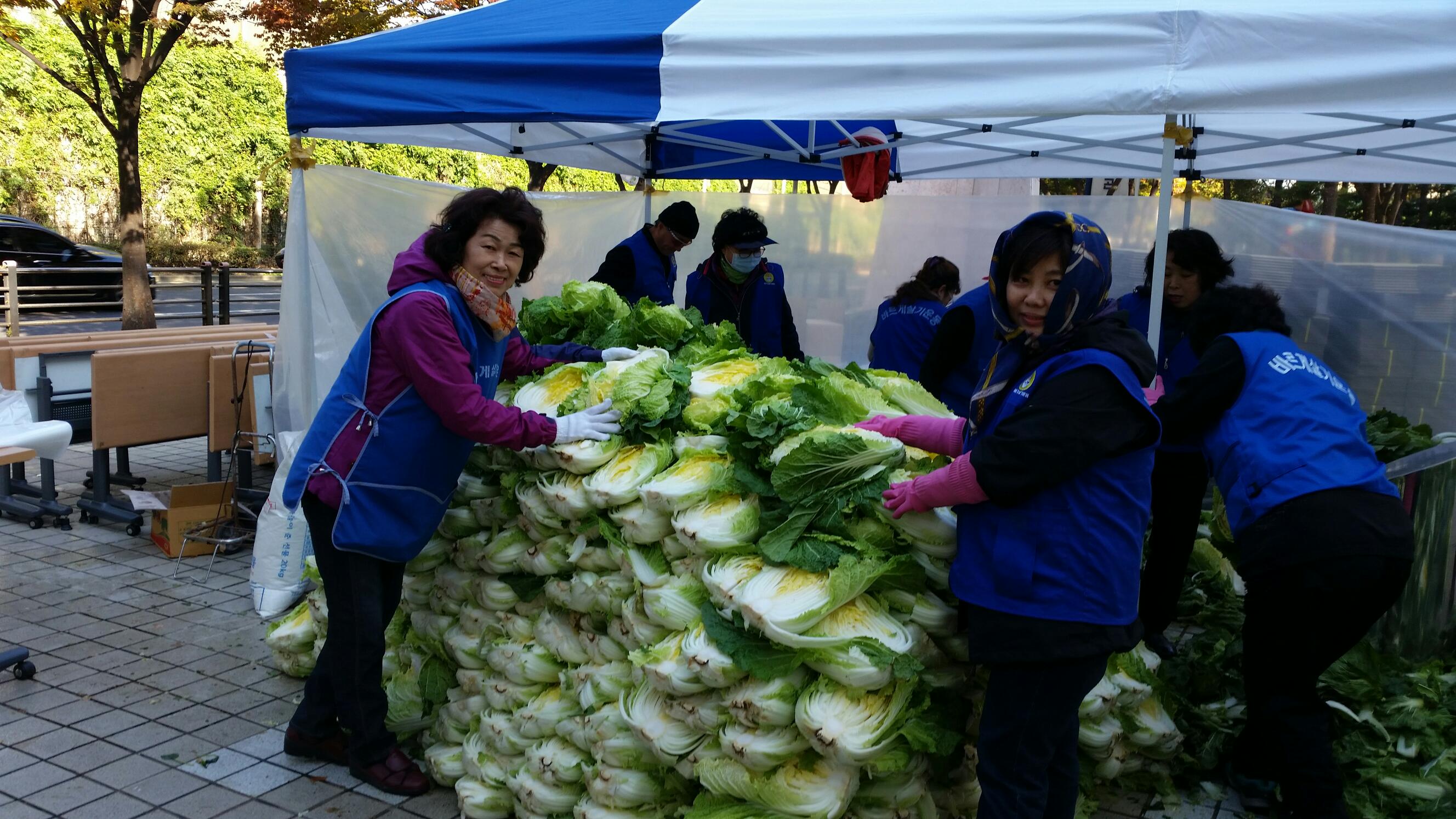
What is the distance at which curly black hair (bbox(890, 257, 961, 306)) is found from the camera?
5.41 m

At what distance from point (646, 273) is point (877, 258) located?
8.14ft

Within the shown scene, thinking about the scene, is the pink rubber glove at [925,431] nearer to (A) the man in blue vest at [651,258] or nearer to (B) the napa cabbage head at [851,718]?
(B) the napa cabbage head at [851,718]

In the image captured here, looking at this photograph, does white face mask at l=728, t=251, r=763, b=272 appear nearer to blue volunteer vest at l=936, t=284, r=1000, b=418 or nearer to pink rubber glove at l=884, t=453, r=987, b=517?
blue volunteer vest at l=936, t=284, r=1000, b=418

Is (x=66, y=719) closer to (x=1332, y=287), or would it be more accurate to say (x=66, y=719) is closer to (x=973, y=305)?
(x=973, y=305)

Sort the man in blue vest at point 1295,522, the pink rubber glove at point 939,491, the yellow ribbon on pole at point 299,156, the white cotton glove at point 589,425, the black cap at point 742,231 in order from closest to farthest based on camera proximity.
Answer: the pink rubber glove at point 939,491 < the man in blue vest at point 1295,522 < the white cotton glove at point 589,425 < the yellow ribbon on pole at point 299,156 < the black cap at point 742,231

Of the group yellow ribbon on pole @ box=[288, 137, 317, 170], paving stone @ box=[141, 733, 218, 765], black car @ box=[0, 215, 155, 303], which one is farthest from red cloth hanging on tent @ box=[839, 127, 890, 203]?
black car @ box=[0, 215, 155, 303]

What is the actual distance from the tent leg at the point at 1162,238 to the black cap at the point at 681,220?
251 centimetres

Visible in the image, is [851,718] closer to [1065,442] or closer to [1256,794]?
[1065,442]

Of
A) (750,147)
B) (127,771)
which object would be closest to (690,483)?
(127,771)

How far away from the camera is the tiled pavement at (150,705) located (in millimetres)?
3457

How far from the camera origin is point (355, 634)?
3.38 metres

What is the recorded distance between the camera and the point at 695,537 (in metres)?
2.83

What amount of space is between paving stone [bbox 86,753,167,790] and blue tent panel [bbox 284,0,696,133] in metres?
2.67

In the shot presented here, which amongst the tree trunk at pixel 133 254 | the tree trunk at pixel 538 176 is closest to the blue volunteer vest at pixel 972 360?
the tree trunk at pixel 538 176
